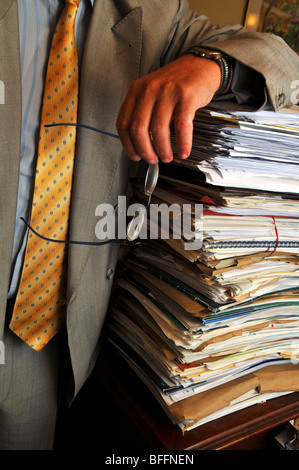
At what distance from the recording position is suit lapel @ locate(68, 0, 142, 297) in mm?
864

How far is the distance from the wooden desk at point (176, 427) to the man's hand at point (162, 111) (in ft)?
1.93

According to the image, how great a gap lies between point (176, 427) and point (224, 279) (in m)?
0.36

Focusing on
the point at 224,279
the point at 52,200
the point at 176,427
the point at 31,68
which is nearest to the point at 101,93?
the point at 31,68

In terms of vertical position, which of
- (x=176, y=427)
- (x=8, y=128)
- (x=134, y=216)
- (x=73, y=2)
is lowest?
(x=176, y=427)

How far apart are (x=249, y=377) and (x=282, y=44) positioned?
30.4 inches

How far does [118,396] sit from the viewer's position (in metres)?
0.96

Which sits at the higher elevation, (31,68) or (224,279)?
(31,68)

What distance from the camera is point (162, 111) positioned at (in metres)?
0.63

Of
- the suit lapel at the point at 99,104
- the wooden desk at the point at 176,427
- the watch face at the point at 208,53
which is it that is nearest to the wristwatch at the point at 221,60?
the watch face at the point at 208,53

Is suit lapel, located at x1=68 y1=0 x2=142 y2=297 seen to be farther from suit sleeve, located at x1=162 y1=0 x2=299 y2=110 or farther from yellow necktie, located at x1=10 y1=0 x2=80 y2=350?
suit sleeve, located at x1=162 y1=0 x2=299 y2=110

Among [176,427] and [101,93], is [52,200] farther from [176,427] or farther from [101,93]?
[176,427]

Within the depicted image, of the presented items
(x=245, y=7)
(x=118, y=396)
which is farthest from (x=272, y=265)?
(x=245, y=7)

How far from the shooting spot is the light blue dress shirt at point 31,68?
2.76ft

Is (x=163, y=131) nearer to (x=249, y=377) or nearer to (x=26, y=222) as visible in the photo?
(x=26, y=222)
